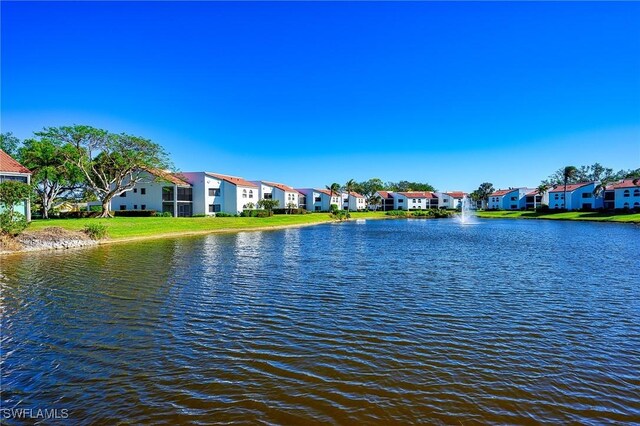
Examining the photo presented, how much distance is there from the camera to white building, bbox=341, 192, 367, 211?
131375 millimetres

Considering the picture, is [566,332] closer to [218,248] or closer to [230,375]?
[230,375]

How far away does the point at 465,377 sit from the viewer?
790 centimetres

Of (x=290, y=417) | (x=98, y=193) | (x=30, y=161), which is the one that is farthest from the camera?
(x=98, y=193)

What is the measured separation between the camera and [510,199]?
132 metres

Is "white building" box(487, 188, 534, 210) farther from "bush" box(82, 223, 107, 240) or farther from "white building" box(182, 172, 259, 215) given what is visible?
"bush" box(82, 223, 107, 240)

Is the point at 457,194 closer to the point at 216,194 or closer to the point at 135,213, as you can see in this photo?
the point at 216,194

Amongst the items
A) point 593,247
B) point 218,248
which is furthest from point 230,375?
point 593,247

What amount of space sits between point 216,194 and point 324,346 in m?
65.5

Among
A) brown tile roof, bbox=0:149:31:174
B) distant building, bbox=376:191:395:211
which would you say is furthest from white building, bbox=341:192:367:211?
brown tile roof, bbox=0:149:31:174

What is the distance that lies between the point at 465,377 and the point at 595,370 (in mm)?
2980

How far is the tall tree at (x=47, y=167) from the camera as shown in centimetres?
4775

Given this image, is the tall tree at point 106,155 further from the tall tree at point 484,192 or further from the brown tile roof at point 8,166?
the tall tree at point 484,192

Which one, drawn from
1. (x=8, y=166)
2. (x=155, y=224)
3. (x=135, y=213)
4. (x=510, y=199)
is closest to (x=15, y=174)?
(x=8, y=166)

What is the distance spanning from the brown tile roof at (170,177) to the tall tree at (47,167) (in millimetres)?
10110
